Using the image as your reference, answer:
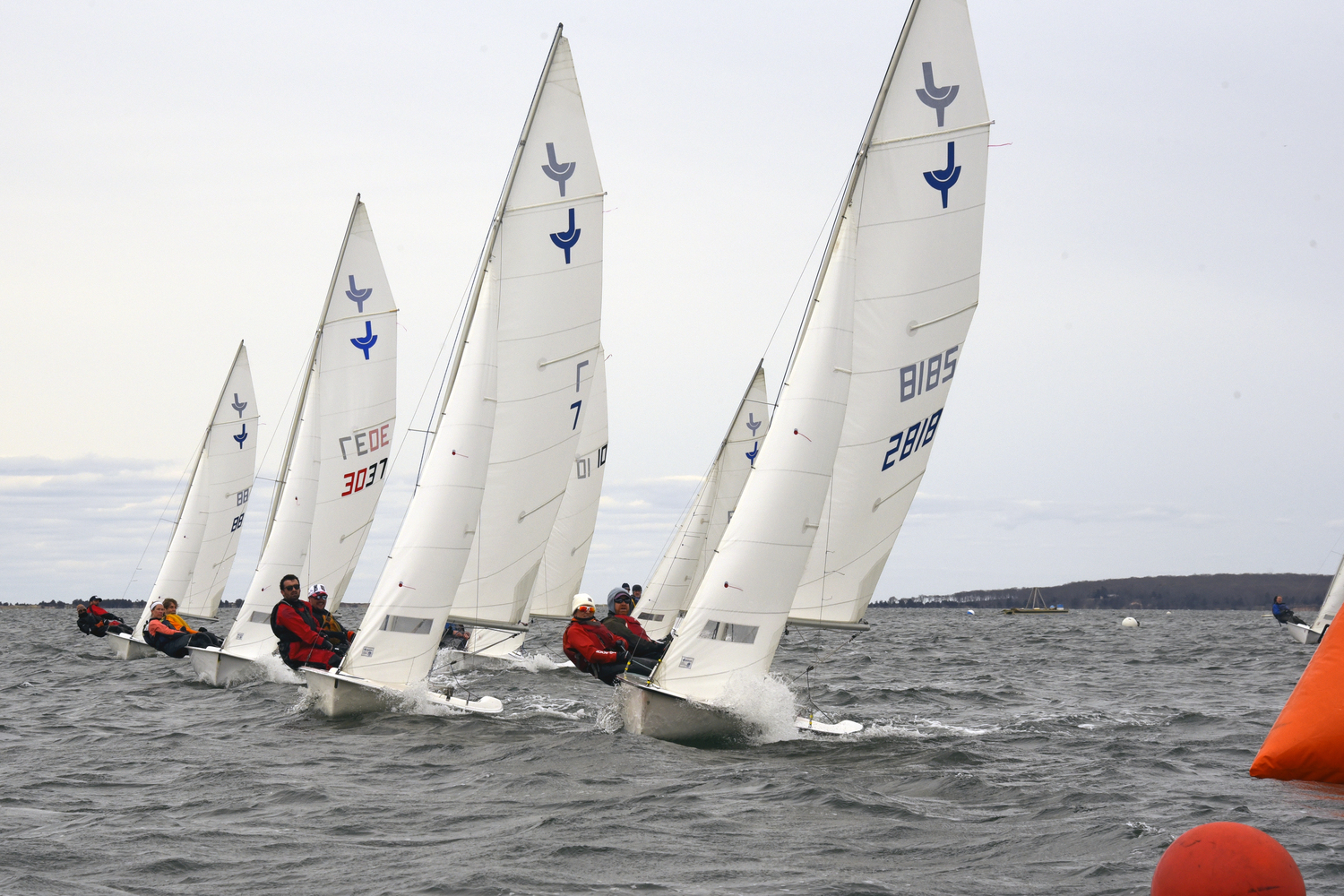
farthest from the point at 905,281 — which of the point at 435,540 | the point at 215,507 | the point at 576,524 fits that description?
the point at 215,507

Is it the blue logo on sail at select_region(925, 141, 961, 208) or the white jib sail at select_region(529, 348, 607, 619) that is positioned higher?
the blue logo on sail at select_region(925, 141, 961, 208)

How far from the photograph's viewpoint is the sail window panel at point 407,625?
512 inches

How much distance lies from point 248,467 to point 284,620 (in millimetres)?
12084

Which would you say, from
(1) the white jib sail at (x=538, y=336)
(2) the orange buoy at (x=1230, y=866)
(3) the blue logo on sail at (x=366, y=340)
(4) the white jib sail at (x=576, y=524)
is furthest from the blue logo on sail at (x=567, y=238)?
(2) the orange buoy at (x=1230, y=866)

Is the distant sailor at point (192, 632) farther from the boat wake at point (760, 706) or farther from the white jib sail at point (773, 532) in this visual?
the boat wake at point (760, 706)

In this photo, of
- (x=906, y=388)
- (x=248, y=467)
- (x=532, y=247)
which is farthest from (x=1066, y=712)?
(x=248, y=467)

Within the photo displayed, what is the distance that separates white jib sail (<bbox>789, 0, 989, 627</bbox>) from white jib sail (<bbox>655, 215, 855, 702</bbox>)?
0.78 metres

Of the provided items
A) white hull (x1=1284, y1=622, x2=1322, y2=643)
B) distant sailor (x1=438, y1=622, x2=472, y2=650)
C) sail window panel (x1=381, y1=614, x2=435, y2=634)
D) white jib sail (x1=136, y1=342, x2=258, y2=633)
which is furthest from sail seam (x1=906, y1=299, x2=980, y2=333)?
white hull (x1=1284, y1=622, x2=1322, y2=643)

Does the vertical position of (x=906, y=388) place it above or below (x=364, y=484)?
above

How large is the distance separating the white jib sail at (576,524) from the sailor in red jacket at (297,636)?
25.5 feet

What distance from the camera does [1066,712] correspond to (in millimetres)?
14922

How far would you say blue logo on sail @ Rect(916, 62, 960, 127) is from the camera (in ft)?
40.3

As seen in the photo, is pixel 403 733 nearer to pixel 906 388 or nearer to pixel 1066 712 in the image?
pixel 906 388

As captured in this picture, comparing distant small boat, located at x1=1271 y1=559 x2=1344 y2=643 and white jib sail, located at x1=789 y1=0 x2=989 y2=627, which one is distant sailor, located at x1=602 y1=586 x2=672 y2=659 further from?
distant small boat, located at x1=1271 y1=559 x2=1344 y2=643
